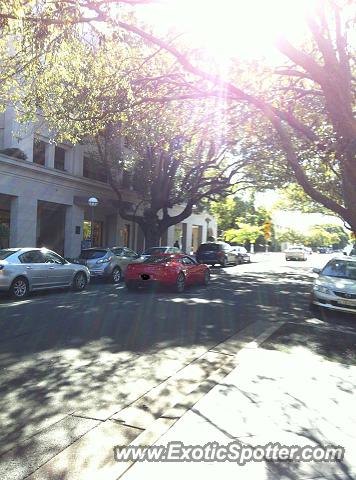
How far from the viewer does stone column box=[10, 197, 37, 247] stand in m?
22.7

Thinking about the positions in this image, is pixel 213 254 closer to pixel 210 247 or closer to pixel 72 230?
pixel 210 247

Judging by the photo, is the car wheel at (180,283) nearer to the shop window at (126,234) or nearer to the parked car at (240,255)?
the shop window at (126,234)

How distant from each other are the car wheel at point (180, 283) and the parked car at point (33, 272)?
3144 millimetres

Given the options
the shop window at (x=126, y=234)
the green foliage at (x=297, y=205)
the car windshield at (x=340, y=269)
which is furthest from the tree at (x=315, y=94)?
the green foliage at (x=297, y=205)

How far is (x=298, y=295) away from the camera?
15633mm

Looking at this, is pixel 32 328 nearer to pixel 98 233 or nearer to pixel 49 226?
pixel 49 226

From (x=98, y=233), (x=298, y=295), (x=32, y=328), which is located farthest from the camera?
(x=98, y=233)

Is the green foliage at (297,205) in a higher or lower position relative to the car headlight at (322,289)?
higher

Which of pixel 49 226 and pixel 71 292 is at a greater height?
pixel 49 226

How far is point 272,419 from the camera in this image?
14.9 ft

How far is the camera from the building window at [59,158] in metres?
26.2

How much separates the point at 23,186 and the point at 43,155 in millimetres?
2732

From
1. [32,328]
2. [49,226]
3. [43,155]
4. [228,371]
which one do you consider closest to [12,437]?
[228,371]

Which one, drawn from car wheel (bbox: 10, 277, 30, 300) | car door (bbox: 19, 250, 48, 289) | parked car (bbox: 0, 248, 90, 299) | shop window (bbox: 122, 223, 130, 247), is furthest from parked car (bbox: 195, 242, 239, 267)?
car wheel (bbox: 10, 277, 30, 300)
